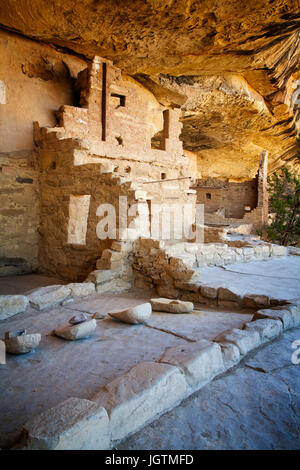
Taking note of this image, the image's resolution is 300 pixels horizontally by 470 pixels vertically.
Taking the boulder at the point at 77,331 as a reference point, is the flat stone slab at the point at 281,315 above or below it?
above

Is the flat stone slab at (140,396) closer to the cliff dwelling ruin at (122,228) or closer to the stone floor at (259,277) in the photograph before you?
the cliff dwelling ruin at (122,228)

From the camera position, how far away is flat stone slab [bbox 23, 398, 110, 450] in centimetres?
116

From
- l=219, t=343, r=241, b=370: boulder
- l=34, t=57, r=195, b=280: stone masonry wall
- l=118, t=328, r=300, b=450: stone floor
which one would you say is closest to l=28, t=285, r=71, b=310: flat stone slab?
l=34, t=57, r=195, b=280: stone masonry wall

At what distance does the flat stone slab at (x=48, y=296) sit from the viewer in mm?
3580

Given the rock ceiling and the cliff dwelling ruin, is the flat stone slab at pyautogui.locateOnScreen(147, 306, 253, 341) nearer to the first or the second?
the cliff dwelling ruin

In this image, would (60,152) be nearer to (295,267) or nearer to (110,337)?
(110,337)

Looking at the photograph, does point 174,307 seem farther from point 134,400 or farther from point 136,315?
→ point 134,400

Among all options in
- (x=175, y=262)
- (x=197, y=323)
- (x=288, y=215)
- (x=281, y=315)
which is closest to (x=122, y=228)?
(x=175, y=262)

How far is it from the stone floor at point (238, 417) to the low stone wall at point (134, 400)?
0.18 ft

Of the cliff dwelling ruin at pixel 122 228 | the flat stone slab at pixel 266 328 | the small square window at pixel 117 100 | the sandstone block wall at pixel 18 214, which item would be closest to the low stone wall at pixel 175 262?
the cliff dwelling ruin at pixel 122 228

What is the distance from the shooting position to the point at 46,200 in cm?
616

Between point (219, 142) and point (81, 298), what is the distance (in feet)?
42.3

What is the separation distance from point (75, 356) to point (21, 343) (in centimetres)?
41

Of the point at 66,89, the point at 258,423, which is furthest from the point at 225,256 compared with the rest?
the point at 66,89
